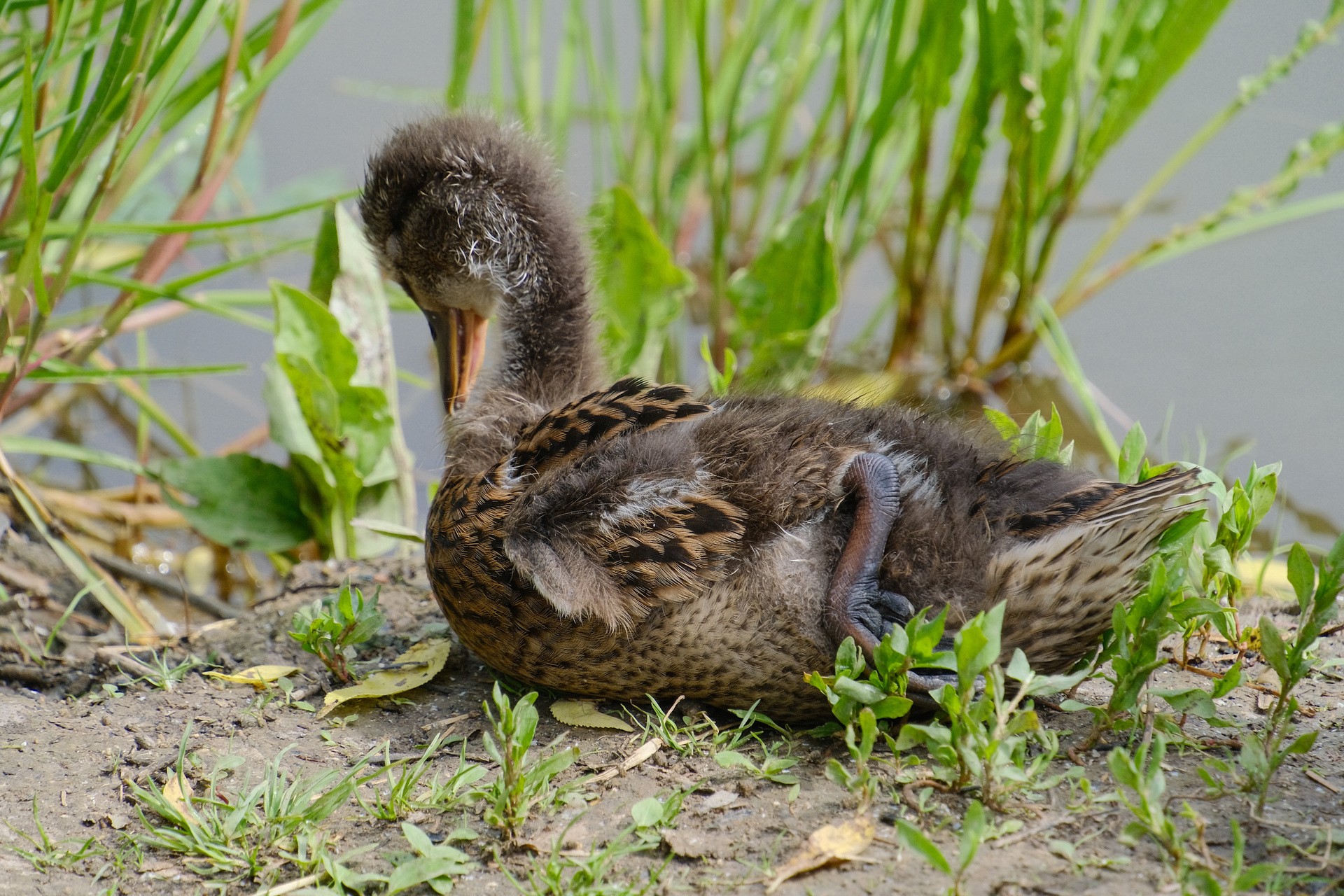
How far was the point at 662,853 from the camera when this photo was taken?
7.28 ft

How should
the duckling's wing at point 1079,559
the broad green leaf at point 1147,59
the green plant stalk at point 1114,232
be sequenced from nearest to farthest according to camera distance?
the duckling's wing at point 1079,559, the broad green leaf at point 1147,59, the green plant stalk at point 1114,232

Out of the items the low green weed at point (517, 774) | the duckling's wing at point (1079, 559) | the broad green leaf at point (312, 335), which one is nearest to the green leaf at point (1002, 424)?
the duckling's wing at point (1079, 559)

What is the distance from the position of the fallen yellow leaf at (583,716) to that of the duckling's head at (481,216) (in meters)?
1.29

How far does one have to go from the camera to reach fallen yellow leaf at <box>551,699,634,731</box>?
2.75 meters

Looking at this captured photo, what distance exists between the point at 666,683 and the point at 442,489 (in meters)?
0.85

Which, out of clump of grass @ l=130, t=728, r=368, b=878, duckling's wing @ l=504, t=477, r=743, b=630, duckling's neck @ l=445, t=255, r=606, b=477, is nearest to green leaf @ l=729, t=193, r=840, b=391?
duckling's neck @ l=445, t=255, r=606, b=477

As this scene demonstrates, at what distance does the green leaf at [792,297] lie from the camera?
4418mm

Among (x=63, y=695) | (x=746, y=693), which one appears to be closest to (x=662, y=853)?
(x=746, y=693)

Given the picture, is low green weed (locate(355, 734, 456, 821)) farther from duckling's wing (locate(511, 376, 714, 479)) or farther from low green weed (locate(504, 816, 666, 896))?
duckling's wing (locate(511, 376, 714, 479))

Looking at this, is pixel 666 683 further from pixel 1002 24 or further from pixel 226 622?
pixel 1002 24

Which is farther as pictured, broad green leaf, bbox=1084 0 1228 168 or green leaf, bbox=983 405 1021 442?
broad green leaf, bbox=1084 0 1228 168

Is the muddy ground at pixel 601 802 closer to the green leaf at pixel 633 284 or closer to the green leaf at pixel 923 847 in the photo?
the green leaf at pixel 923 847

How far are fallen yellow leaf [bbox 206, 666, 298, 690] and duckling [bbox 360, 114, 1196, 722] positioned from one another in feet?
1.62

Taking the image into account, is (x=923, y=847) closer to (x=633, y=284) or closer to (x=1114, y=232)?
(x=633, y=284)
